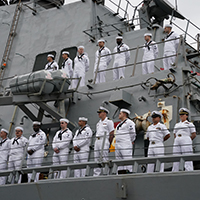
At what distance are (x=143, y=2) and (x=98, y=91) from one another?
3819mm

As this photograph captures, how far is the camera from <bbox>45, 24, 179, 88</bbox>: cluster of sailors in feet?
29.3

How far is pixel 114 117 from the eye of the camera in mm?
8312

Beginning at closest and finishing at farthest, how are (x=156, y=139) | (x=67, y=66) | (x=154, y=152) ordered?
(x=154, y=152)
(x=156, y=139)
(x=67, y=66)

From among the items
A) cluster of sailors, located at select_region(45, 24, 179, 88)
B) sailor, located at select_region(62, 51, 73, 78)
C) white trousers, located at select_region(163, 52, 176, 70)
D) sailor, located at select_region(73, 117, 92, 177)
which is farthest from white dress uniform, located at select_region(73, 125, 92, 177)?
sailor, located at select_region(62, 51, 73, 78)

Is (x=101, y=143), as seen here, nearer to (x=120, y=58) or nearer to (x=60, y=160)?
(x=60, y=160)

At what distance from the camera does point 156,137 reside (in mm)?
6887

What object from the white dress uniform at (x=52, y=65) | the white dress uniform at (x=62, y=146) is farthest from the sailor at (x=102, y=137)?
the white dress uniform at (x=52, y=65)

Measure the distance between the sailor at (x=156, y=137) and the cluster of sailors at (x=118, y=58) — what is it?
5.87ft

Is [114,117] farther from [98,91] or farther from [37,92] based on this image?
[37,92]

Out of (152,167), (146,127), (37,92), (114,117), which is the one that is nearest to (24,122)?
(37,92)

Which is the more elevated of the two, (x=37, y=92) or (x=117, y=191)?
(x=37, y=92)

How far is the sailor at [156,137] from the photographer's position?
6.73 m

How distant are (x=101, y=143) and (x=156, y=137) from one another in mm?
986

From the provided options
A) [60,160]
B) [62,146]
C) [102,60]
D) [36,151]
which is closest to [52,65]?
[102,60]
